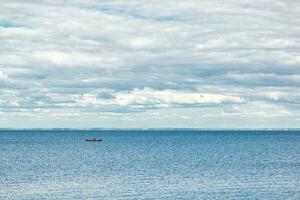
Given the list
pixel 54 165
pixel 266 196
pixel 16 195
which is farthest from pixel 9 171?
pixel 266 196

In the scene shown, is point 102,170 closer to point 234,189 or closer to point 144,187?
point 144,187

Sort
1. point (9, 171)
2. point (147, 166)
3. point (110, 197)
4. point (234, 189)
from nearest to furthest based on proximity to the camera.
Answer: point (110, 197), point (234, 189), point (9, 171), point (147, 166)

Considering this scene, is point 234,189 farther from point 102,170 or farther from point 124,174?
point 102,170

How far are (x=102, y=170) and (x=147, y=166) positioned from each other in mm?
14130

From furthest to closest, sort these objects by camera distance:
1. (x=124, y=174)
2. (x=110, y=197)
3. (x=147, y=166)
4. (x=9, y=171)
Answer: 1. (x=147, y=166)
2. (x=9, y=171)
3. (x=124, y=174)
4. (x=110, y=197)

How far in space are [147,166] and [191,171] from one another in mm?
15035

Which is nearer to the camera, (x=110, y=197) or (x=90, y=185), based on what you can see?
(x=110, y=197)

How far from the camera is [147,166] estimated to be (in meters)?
122

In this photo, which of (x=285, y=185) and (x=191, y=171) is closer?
(x=285, y=185)

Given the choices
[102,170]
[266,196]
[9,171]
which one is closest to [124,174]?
[102,170]

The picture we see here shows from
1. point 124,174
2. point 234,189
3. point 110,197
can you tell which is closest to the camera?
point 110,197

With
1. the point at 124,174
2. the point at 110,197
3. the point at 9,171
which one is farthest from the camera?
the point at 9,171

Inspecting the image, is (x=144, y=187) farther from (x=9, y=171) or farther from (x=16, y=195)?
(x=9, y=171)

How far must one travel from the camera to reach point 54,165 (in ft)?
404
